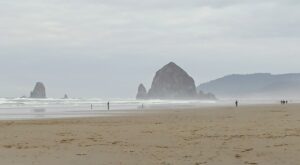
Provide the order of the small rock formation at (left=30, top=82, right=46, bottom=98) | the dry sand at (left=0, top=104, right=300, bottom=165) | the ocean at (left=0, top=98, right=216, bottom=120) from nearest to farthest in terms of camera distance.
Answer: the dry sand at (left=0, top=104, right=300, bottom=165) → the ocean at (left=0, top=98, right=216, bottom=120) → the small rock formation at (left=30, top=82, right=46, bottom=98)

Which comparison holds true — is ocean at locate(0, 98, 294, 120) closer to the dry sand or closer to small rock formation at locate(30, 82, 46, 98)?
the dry sand

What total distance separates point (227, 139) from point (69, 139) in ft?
19.0

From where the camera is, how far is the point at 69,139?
16781mm

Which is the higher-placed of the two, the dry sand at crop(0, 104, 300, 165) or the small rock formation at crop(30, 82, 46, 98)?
the small rock formation at crop(30, 82, 46, 98)

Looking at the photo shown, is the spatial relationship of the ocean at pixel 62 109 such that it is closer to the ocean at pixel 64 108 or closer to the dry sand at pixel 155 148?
the ocean at pixel 64 108

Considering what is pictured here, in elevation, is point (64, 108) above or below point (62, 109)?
above

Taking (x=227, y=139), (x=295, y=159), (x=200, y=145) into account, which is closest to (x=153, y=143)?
(x=200, y=145)

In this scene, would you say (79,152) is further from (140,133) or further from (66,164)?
(140,133)

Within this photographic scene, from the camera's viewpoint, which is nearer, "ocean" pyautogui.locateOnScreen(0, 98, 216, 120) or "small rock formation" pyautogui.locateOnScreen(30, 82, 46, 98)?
"ocean" pyautogui.locateOnScreen(0, 98, 216, 120)

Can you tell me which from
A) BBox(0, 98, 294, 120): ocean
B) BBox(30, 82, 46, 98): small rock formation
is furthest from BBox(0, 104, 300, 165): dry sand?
BBox(30, 82, 46, 98): small rock formation

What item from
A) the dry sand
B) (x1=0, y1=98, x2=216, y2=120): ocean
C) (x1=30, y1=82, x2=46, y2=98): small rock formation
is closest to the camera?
the dry sand

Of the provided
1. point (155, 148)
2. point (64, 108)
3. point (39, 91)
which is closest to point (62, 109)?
point (64, 108)

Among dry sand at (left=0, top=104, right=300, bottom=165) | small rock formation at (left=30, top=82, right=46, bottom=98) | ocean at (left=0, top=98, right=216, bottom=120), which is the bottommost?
dry sand at (left=0, top=104, right=300, bottom=165)

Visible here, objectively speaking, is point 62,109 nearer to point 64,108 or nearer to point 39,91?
point 64,108
